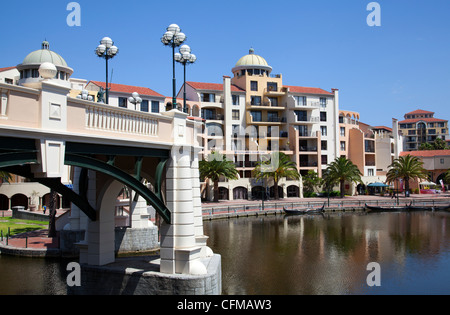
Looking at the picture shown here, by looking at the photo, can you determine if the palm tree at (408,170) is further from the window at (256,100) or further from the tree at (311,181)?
the window at (256,100)

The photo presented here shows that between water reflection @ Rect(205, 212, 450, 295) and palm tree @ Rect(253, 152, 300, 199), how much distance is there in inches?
544

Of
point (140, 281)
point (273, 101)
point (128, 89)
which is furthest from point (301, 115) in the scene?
point (140, 281)

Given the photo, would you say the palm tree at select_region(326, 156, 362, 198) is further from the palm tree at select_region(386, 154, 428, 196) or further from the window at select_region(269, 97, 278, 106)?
the window at select_region(269, 97, 278, 106)

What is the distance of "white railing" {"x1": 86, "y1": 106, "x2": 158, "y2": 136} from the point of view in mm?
13070

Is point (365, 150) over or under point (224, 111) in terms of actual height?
under

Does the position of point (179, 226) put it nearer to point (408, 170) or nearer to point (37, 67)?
point (37, 67)

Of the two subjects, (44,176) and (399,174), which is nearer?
(44,176)

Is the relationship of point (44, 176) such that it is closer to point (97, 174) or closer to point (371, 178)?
point (97, 174)

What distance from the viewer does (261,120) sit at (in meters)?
72.8

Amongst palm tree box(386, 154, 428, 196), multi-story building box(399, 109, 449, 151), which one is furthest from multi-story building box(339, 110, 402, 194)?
multi-story building box(399, 109, 449, 151)

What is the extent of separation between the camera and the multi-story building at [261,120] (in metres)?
68.3

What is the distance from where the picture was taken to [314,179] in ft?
232

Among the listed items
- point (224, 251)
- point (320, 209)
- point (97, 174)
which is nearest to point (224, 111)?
point (320, 209)
